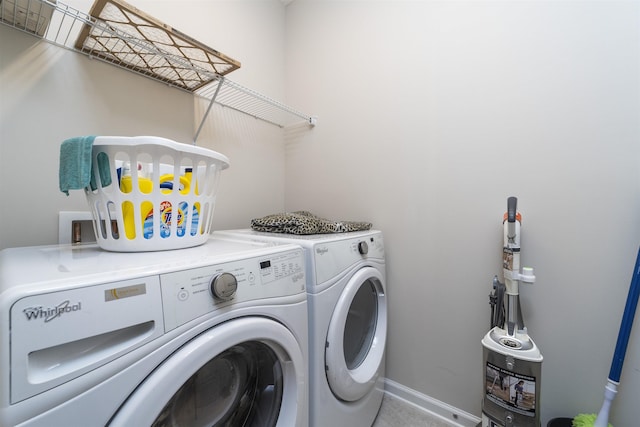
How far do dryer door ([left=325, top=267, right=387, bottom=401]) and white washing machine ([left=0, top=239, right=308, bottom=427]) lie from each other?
0.50 ft

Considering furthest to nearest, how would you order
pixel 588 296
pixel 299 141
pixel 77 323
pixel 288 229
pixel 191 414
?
1. pixel 299 141
2. pixel 288 229
3. pixel 588 296
4. pixel 191 414
5. pixel 77 323

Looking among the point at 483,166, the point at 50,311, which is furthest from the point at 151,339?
the point at 483,166

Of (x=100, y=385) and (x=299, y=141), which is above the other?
(x=299, y=141)

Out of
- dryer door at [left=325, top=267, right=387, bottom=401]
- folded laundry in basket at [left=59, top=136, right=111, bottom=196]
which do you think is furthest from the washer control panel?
folded laundry in basket at [left=59, top=136, right=111, bottom=196]

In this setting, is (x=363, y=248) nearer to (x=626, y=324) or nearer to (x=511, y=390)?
(x=511, y=390)

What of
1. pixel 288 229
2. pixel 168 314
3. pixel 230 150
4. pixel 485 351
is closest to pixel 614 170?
pixel 485 351

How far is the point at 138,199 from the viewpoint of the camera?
0.69m

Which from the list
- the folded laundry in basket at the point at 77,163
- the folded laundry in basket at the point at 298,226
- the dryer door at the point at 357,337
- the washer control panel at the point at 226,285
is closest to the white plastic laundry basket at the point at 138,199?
the folded laundry in basket at the point at 77,163

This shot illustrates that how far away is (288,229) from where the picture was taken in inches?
43.9

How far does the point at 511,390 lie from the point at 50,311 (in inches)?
46.9

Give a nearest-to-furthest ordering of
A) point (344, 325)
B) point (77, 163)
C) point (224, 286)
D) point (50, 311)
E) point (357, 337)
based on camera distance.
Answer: point (50, 311) < point (224, 286) < point (77, 163) < point (344, 325) < point (357, 337)

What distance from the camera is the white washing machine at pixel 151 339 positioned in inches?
13.7

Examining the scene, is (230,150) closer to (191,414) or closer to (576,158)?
(191,414)

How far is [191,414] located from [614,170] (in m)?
1.50
